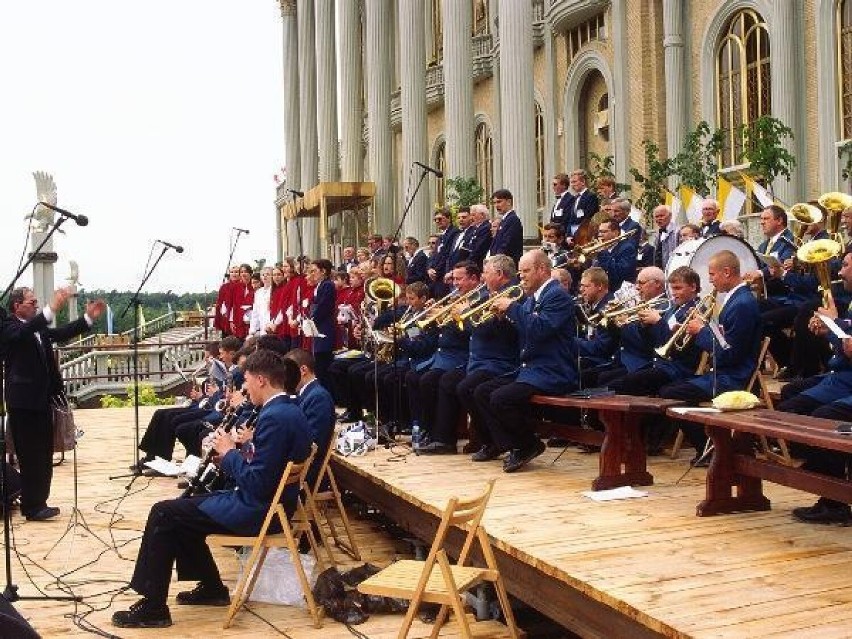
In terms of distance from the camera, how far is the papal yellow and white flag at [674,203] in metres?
14.8

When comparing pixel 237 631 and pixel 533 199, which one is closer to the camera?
pixel 237 631

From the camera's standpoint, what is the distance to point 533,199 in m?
20.1

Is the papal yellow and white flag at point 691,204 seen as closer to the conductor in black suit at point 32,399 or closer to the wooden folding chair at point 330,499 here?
the wooden folding chair at point 330,499

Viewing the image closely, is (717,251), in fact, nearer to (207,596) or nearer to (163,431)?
(207,596)

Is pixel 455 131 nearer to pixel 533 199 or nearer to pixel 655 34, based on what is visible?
pixel 533 199

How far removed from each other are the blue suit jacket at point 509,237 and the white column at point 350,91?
57.8 ft

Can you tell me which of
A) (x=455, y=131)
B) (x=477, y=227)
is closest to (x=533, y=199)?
(x=455, y=131)

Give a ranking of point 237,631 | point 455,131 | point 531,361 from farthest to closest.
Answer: point 455,131, point 531,361, point 237,631

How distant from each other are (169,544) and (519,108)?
14080mm

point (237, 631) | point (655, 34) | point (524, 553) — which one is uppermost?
point (655, 34)

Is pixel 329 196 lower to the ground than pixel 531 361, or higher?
higher

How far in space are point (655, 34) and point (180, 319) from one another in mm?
31327

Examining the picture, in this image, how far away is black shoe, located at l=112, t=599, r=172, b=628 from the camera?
22.7ft

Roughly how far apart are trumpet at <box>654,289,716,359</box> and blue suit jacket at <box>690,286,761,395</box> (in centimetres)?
13
